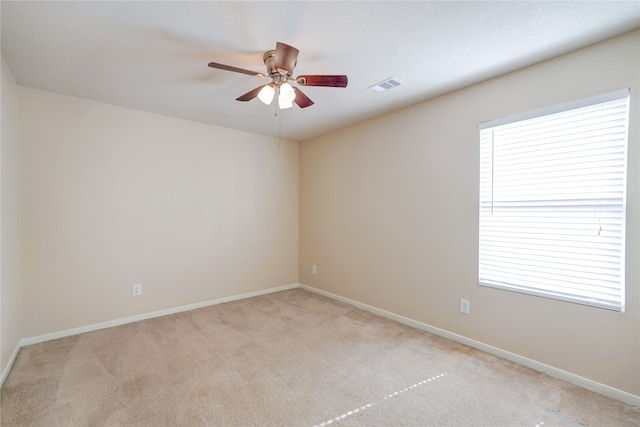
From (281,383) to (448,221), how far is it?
2.10 metres

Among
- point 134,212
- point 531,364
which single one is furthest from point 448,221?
point 134,212

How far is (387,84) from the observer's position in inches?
103

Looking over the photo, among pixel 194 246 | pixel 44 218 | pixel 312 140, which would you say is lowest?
pixel 194 246

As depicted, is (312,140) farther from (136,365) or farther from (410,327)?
(136,365)

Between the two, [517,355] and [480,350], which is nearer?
[517,355]

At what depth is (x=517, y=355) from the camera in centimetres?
238

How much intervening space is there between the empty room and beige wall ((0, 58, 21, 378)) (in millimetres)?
38

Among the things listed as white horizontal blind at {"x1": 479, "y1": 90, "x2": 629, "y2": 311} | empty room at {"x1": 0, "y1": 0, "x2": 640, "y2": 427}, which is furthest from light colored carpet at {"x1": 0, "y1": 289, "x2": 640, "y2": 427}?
Answer: white horizontal blind at {"x1": 479, "y1": 90, "x2": 629, "y2": 311}

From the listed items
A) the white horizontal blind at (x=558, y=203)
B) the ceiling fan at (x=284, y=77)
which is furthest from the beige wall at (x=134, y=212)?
the white horizontal blind at (x=558, y=203)

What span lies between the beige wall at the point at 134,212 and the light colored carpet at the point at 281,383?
464 millimetres

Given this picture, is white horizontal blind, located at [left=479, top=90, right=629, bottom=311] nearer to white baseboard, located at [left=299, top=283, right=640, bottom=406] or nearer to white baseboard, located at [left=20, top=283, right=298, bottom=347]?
white baseboard, located at [left=299, top=283, right=640, bottom=406]

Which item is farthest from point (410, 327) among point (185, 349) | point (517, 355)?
point (185, 349)

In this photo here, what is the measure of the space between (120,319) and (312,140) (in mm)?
3437

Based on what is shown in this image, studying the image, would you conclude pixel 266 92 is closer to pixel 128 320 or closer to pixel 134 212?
pixel 134 212
